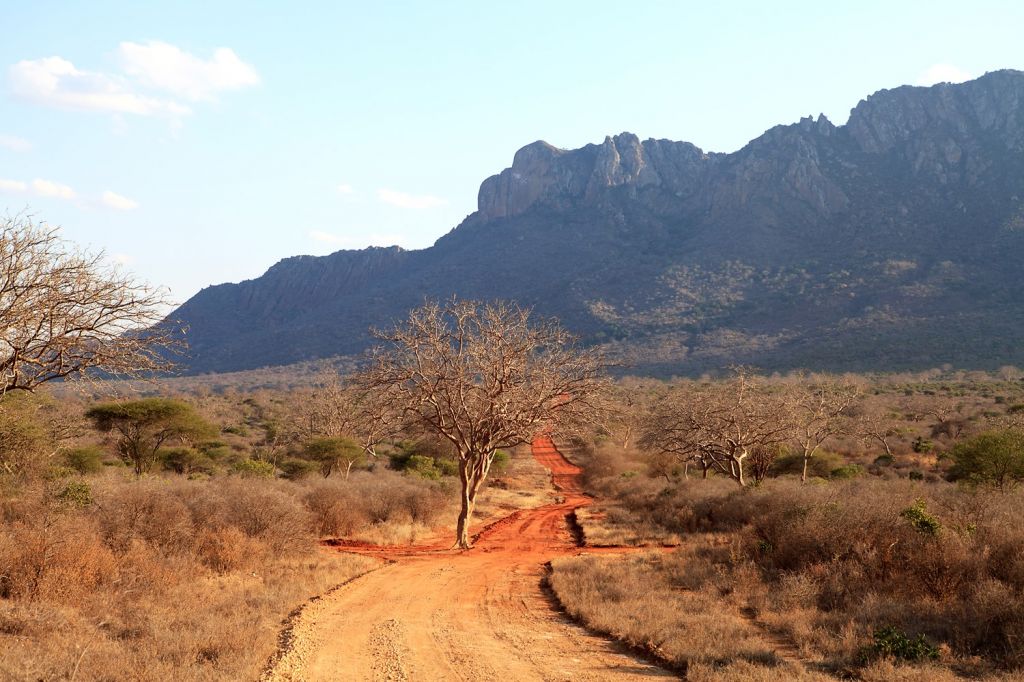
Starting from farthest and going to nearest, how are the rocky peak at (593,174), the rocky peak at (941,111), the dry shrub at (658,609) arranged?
the rocky peak at (593,174) → the rocky peak at (941,111) → the dry shrub at (658,609)

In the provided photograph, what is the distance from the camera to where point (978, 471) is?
21.6 m

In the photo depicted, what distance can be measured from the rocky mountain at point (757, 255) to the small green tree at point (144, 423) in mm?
39964

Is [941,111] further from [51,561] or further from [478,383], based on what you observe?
[51,561]

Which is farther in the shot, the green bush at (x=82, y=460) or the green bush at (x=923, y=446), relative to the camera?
the green bush at (x=923, y=446)

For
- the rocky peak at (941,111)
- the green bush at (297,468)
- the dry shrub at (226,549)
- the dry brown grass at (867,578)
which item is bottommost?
the green bush at (297,468)

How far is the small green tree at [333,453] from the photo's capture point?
33031mm

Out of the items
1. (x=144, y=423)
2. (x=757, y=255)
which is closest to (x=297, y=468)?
(x=144, y=423)

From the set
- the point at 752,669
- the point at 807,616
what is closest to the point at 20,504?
the point at 752,669

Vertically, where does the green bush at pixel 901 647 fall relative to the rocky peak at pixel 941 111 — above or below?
below

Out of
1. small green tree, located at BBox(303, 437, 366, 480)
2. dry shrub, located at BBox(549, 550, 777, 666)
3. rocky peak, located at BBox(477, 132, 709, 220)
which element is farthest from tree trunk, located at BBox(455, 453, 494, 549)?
rocky peak, located at BBox(477, 132, 709, 220)

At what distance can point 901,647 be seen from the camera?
831cm

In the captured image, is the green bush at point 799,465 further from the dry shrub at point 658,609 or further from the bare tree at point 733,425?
the dry shrub at point 658,609

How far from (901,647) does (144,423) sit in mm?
30792

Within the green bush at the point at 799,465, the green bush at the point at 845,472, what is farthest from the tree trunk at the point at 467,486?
the green bush at the point at 799,465
